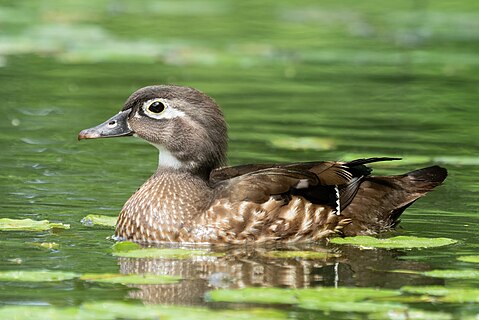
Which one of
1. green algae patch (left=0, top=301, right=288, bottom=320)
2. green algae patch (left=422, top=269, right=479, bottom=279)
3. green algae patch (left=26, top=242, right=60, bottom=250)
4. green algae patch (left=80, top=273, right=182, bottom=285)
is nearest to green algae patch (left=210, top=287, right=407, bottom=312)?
green algae patch (left=0, top=301, right=288, bottom=320)

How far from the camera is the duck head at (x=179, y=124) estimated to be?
1005 centimetres

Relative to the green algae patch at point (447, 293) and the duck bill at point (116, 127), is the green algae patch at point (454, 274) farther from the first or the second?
the duck bill at point (116, 127)

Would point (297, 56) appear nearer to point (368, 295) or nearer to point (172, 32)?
point (172, 32)

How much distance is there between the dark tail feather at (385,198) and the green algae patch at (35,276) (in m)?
2.88

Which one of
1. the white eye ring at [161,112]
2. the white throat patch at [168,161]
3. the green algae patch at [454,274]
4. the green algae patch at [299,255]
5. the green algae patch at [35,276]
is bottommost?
the green algae patch at [299,255]

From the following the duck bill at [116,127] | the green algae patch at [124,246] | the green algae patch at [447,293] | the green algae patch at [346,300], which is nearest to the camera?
the green algae patch at [346,300]

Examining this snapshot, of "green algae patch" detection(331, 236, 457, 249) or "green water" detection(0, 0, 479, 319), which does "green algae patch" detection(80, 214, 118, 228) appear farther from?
"green algae patch" detection(331, 236, 457, 249)

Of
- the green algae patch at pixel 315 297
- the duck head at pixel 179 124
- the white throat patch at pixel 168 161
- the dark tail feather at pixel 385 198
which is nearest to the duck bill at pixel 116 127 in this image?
the duck head at pixel 179 124

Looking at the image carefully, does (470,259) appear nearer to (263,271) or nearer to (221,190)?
(263,271)

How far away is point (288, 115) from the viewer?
1574 centimetres

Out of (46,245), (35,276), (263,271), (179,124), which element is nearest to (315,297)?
(263,271)

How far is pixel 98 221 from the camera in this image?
1013cm

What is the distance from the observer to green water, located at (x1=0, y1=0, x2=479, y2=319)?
8625 mm

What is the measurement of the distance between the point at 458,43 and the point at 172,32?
516 cm
